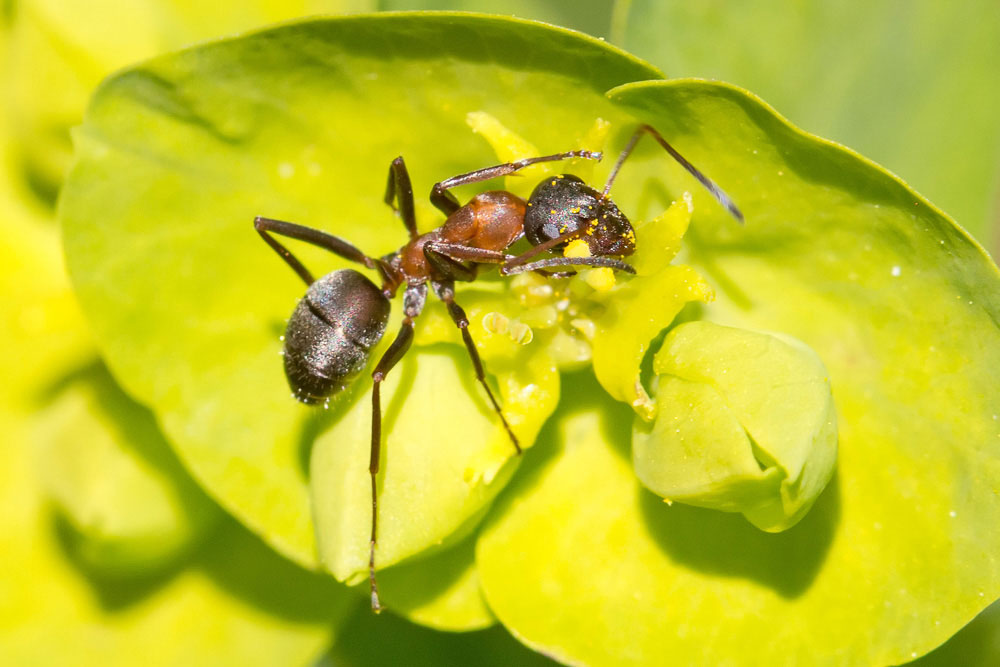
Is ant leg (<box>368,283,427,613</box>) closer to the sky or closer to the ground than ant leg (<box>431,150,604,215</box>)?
closer to the ground

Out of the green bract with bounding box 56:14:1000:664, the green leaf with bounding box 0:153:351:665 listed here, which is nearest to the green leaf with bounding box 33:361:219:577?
the green leaf with bounding box 0:153:351:665

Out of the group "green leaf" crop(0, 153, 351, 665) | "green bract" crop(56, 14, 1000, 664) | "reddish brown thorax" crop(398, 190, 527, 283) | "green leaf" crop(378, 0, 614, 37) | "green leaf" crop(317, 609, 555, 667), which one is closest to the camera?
"green bract" crop(56, 14, 1000, 664)

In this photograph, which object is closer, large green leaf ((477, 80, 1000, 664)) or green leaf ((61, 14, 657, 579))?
large green leaf ((477, 80, 1000, 664))

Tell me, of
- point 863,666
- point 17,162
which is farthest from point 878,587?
point 17,162

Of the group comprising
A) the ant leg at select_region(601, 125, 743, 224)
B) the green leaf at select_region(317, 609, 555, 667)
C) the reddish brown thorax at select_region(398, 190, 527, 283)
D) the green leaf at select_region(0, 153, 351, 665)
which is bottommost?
the green leaf at select_region(317, 609, 555, 667)

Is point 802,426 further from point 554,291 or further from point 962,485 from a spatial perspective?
point 554,291

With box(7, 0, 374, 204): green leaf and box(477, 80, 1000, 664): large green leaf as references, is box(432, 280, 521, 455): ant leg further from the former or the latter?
box(7, 0, 374, 204): green leaf

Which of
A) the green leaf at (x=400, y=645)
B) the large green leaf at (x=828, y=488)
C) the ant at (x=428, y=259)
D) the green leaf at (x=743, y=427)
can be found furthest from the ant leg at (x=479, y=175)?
the green leaf at (x=400, y=645)

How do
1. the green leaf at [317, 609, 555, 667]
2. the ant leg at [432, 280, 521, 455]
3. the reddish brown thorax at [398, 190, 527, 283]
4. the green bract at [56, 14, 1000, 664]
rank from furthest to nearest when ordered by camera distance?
the green leaf at [317, 609, 555, 667] < the reddish brown thorax at [398, 190, 527, 283] < the ant leg at [432, 280, 521, 455] < the green bract at [56, 14, 1000, 664]
